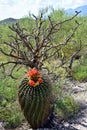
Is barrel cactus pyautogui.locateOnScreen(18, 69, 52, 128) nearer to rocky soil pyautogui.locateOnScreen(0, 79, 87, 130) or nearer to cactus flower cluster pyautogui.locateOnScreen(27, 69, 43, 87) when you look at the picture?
cactus flower cluster pyautogui.locateOnScreen(27, 69, 43, 87)

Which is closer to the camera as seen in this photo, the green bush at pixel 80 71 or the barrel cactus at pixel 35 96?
the barrel cactus at pixel 35 96

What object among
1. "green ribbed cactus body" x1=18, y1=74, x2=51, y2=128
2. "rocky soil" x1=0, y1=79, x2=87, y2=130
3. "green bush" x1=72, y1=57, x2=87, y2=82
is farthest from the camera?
"green bush" x1=72, y1=57, x2=87, y2=82

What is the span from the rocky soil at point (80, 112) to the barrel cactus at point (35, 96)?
1.24ft

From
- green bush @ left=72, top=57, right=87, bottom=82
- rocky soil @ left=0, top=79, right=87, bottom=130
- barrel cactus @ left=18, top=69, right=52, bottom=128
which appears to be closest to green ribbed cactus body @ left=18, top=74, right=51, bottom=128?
barrel cactus @ left=18, top=69, right=52, bottom=128

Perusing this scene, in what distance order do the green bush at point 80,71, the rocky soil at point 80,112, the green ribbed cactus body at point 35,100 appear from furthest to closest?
the green bush at point 80,71, the rocky soil at point 80,112, the green ribbed cactus body at point 35,100

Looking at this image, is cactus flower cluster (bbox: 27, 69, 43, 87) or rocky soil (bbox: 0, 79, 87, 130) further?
rocky soil (bbox: 0, 79, 87, 130)

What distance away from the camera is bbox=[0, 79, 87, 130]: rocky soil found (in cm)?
716

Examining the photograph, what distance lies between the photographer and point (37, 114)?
6863 mm

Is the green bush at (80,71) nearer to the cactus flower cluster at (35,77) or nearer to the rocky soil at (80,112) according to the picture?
the rocky soil at (80,112)

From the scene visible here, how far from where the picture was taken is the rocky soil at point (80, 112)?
7156 mm

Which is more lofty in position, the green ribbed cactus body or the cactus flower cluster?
the cactus flower cluster

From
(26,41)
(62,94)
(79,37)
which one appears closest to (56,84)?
(62,94)

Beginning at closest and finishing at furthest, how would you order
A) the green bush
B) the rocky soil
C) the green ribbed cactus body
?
the green ribbed cactus body, the rocky soil, the green bush

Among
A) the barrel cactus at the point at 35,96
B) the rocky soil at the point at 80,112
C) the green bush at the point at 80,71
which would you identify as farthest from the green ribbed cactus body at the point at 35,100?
the green bush at the point at 80,71
